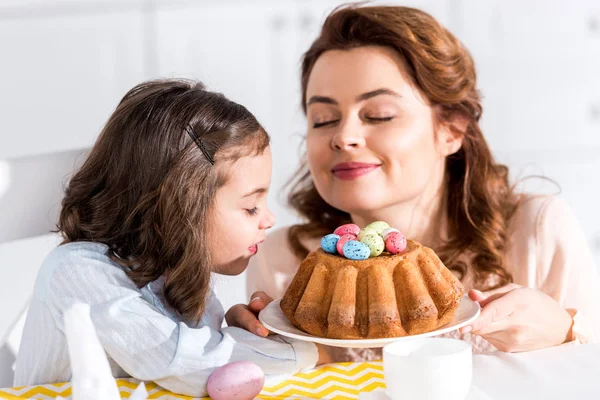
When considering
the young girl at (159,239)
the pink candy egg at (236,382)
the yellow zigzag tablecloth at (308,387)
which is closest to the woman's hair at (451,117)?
the young girl at (159,239)

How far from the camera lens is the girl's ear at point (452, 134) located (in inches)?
81.8

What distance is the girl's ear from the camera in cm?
208

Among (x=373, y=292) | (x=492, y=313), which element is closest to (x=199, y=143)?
(x=373, y=292)

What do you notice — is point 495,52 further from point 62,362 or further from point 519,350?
point 62,362

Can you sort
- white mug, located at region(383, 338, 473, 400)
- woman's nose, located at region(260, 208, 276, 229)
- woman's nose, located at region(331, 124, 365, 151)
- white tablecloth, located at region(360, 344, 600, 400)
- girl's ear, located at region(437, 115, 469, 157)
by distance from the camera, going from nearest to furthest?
1. white mug, located at region(383, 338, 473, 400)
2. white tablecloth, located at region(360, 344, 600, 400)
3. woman's nose, located at region(260, 208, 276, 229)
4. woman's nose, located at region(331, 124, 365, 151)
5. girl's ear, located at region(437, 115, 469, 157)

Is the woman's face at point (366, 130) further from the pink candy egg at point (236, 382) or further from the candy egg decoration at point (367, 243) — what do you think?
the pink candy egg at point (236, 382)

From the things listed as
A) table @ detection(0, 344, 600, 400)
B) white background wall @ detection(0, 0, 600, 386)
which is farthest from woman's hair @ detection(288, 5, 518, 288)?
white background wall @ detection(0, 0, 600, 386)

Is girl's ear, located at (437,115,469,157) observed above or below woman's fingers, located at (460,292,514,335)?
above

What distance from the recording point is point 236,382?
1216 millimetres

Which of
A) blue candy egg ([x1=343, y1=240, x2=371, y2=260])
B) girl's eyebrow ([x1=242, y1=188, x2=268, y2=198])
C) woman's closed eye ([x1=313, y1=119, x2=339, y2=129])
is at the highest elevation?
woman's closed eye ([x1=313, y1=119, x2=339, y2=129])

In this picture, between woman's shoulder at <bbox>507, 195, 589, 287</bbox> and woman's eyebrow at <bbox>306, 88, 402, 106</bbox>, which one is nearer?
woman's eyebrow at <bbox>306, 88, 402, 106</bbox>

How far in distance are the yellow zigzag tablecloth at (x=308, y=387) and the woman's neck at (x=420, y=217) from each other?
77 centimetres

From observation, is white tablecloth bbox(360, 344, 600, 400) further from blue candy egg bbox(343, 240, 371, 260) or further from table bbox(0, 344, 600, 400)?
blue candy egg bbox(343, 240, 371, 260)

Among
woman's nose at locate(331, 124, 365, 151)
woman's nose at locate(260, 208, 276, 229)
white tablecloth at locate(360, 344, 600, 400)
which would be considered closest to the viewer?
white tablecloth at locate(360, 344, 600, 400)
